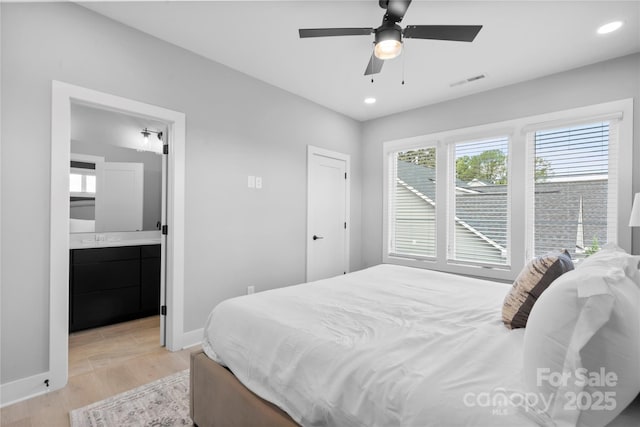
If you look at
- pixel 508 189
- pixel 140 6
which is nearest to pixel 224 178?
pixel 140 6

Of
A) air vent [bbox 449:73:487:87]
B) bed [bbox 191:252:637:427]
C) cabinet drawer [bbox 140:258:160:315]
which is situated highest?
air vent [bbox 449:73:487:87]

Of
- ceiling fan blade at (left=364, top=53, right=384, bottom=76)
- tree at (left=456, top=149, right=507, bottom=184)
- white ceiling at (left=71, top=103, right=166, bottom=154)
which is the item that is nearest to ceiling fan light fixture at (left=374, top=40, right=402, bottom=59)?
ceiling fan blade at (left=364, top=53, right=384, bottom=76)

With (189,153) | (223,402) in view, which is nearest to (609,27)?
(189,153)

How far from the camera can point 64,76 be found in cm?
215

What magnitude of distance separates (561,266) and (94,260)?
4.02m

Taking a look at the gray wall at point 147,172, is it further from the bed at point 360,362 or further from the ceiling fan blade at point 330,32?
the ceiling fan blade at point 330,32

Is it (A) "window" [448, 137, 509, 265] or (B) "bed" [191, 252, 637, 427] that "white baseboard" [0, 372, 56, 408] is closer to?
(B) "bed" [191, 252, 637, 427]

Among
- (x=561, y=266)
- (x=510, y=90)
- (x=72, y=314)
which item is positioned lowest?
(x=72, y=314)

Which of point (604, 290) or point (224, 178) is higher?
Result: point (224, 178)

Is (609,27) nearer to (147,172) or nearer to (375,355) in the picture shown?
(375,355)

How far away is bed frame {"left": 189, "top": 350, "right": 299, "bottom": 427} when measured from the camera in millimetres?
1246

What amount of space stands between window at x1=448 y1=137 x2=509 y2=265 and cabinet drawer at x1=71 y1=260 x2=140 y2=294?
3936 mm

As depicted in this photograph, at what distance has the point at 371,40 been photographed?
2.61 metres

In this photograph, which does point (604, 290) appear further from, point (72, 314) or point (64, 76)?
point (72, 314)
